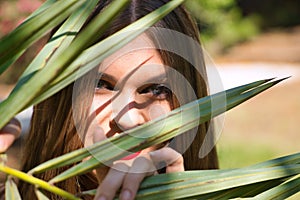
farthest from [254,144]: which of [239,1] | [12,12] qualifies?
[239,1]

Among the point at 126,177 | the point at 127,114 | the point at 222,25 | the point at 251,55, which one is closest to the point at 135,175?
the point at 126,177

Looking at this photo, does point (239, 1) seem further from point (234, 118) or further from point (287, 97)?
point (234, 118)

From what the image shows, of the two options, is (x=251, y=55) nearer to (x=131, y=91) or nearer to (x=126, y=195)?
(x=131, y=91)

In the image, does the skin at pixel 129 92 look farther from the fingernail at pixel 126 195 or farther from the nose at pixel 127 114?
the fingernail at pixel 126 195

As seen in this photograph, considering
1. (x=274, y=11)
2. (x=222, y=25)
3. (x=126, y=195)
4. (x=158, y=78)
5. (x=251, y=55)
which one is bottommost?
(x=126, y=195)

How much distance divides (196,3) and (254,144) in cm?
201

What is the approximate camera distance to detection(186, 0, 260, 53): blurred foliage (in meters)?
6.23

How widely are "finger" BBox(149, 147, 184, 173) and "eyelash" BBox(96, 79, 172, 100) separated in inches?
16.4

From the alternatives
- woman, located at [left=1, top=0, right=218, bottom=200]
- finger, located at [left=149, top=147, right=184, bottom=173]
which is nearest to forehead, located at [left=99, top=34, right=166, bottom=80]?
woman, located at [left=1, top=0, right=218, bottom=200]

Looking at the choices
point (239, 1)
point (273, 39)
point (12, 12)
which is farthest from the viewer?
point (239, 1)

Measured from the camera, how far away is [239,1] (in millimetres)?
8945

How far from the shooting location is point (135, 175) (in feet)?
1.87

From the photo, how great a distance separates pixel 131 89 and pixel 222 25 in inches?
246

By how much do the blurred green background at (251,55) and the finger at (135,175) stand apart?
89.3 inches
